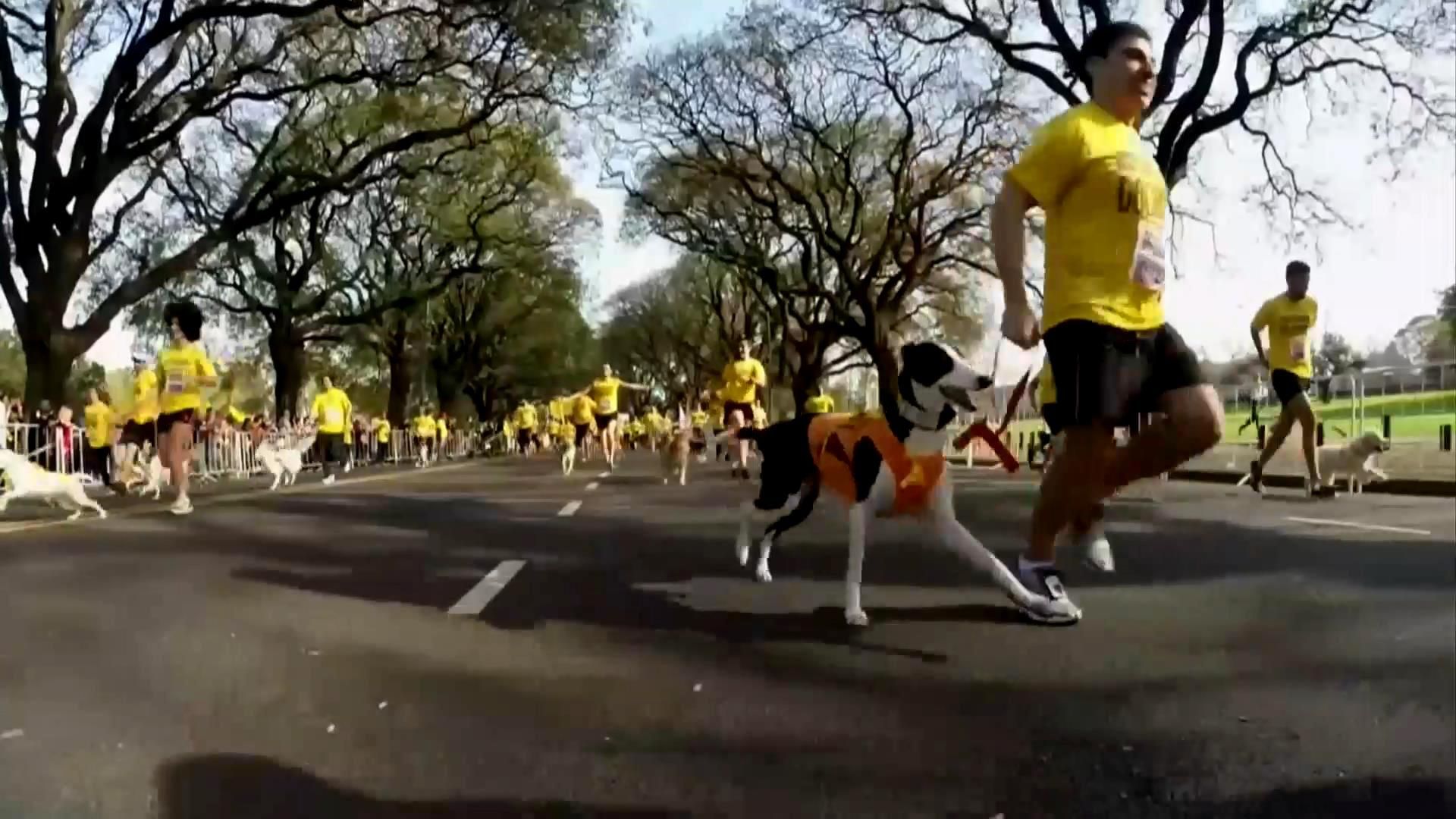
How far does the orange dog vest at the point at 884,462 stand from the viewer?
5645mm

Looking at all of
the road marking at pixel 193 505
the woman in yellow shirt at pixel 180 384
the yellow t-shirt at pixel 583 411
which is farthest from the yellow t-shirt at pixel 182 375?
the yellow t-shirt at pixel 583 411

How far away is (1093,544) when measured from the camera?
257 inches

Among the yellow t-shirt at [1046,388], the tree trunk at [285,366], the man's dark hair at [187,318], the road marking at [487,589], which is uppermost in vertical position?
the tree trunk at [285,366]

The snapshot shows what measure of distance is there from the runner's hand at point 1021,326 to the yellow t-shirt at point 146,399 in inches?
468

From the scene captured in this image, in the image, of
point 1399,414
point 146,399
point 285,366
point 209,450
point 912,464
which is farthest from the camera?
point 285,366

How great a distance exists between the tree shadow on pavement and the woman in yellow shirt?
382 inches

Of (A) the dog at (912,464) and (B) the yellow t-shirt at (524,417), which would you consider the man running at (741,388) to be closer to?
(A) the dog at (912,464)

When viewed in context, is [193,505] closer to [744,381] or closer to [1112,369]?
[744,381]

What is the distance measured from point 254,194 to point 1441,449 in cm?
2337

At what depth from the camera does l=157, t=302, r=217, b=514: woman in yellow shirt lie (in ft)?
41.9

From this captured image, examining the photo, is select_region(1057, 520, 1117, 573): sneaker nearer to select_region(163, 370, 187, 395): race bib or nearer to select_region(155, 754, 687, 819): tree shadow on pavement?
select_region(155, 754, 687, 819): tree shadow on pavement

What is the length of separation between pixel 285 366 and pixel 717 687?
136 ft

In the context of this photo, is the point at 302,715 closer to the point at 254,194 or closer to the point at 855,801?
the point at 855,801

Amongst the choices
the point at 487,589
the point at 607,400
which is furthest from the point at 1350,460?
the point at 607,400
